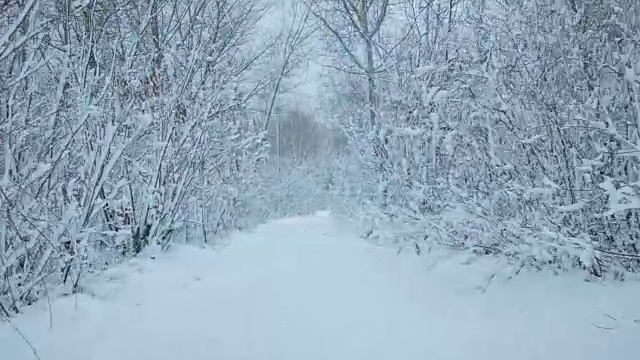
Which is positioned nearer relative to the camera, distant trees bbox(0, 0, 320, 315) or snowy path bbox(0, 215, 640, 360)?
snowy path bbox(0, 215, 640, 360)

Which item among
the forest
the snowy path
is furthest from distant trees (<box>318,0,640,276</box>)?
the snowy path

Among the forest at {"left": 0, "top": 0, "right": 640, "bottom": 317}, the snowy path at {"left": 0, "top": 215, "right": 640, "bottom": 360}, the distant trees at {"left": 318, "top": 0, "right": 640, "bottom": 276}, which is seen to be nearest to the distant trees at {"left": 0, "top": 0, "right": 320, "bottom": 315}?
the forest at {"left": 0, "top": 0, "right": 640, "bottom": 317}

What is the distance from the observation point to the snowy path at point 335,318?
318 centimetres

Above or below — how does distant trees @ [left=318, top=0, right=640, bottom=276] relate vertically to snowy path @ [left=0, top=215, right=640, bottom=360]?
above

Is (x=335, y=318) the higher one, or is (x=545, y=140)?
(x=545, y=140)

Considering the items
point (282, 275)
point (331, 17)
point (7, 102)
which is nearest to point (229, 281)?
point (282, 275)

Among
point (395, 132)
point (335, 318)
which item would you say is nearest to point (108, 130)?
point (335, 318)

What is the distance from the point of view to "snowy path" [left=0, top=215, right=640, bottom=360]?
318 cm

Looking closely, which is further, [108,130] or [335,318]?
[108,130]

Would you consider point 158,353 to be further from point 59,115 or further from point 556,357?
point 556,357

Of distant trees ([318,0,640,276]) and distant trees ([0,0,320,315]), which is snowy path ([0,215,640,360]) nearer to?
distant trees ([318,0,640,276])

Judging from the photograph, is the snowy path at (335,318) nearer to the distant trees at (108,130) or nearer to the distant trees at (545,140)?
the distant trees at (545,140)

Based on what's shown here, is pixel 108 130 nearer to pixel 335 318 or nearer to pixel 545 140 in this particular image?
pixel 335 318

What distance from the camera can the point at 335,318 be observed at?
13.3ft
